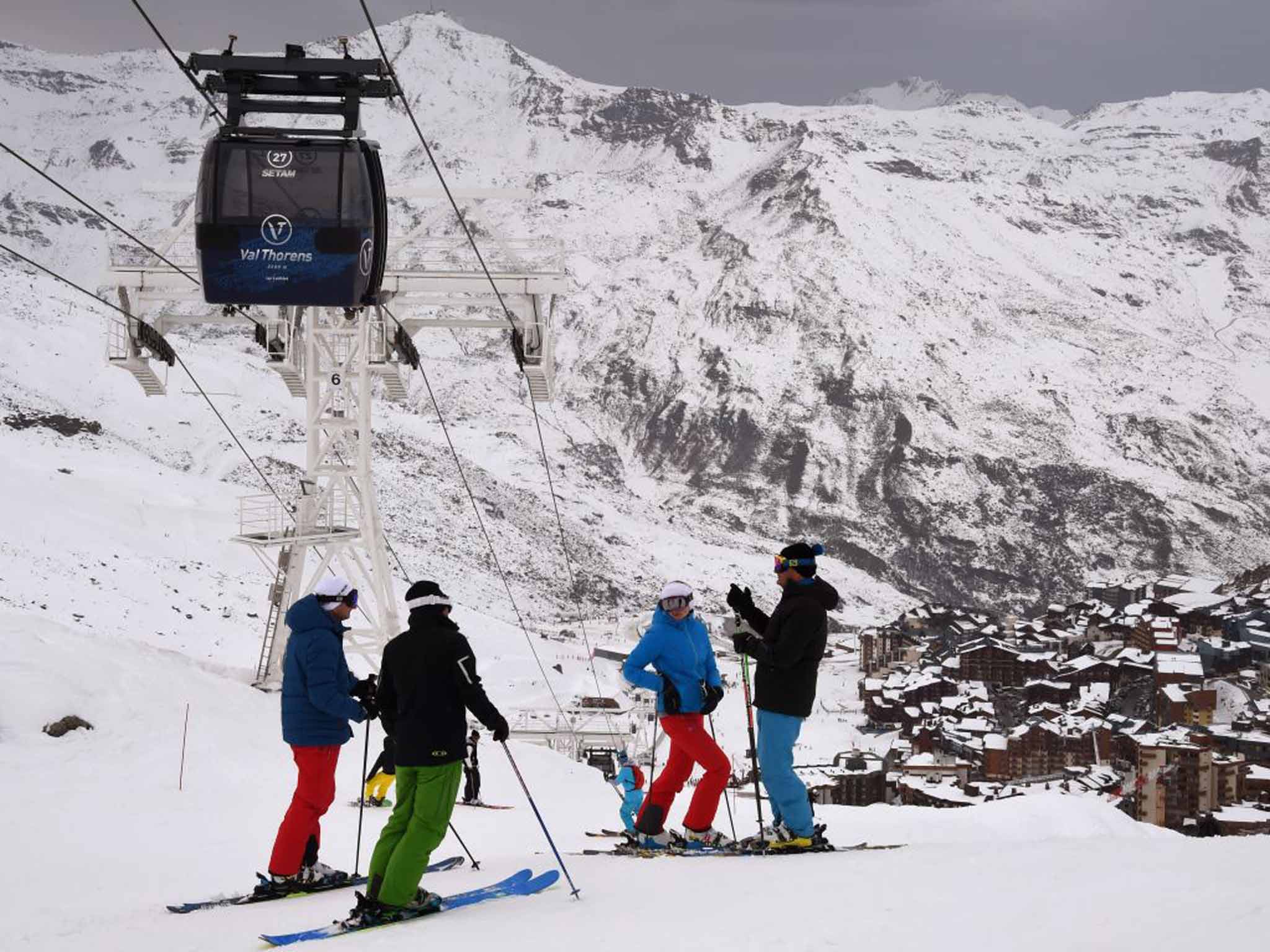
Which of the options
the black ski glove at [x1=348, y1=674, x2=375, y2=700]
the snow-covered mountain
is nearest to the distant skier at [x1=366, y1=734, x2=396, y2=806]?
the black ski glove at [x1=348, y1=674, x2=375, y2=700]

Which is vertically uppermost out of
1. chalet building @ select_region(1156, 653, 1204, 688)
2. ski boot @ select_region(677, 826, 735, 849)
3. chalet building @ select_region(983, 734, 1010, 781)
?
ski boot @ select_region(677, 826, 735, 849)

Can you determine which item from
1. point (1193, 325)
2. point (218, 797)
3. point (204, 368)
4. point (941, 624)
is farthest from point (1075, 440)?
point (218, 797)

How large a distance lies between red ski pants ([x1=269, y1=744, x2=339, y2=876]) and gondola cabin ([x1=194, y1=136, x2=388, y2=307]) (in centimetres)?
464

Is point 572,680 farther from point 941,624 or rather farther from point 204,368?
point 204,368

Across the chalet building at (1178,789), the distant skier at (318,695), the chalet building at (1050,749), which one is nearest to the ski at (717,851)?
the distant skier at (318,695)

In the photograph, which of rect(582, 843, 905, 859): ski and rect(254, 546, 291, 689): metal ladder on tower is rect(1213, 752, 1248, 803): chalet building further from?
rect(582, 843, 905, 859): ski

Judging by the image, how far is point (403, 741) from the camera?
5.74 metres

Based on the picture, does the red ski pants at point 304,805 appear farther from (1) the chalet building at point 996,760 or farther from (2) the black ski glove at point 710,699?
(1) the chalet building at point 996,760

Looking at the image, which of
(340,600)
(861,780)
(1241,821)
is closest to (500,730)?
(340,600)

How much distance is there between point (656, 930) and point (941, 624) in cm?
8249

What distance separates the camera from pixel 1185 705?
4809 centimetres

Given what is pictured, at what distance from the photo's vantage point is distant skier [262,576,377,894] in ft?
20.8

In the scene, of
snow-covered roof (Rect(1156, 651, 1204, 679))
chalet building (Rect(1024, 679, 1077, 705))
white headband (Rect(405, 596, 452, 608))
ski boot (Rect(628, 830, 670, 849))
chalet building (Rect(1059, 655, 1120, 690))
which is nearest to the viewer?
white headband (Rect(405, 596, 452, 608))

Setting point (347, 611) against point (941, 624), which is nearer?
point (347, 611)
